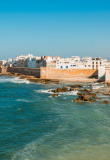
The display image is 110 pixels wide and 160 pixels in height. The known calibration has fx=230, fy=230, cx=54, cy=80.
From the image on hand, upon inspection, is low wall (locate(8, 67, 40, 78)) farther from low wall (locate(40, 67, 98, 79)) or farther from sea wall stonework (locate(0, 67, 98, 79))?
low wall (locate(40, 67, 98, 79))

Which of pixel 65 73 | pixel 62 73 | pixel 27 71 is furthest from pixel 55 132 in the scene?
pixel 27 71

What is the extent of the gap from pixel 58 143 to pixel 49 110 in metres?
9.01

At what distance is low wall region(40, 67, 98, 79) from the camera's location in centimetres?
6141

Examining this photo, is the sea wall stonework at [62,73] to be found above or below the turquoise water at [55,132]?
above

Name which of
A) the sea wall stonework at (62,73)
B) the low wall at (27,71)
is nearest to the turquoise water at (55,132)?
the sea wall stonework at (62,73)

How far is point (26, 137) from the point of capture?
16844 millimetres

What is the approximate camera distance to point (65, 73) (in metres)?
61.9

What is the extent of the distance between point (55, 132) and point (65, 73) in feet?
146

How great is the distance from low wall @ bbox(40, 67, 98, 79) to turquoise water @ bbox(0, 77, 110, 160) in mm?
34476

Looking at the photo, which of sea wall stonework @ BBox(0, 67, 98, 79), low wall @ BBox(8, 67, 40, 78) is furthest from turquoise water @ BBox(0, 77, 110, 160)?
low wall @ BBox(8, 67, 40, 78)

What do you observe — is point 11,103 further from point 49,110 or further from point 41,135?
point 41,135

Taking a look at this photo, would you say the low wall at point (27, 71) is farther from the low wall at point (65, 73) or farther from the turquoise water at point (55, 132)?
the turquoise water at point (55, 132)

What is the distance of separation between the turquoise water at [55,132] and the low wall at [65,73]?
34476 mm

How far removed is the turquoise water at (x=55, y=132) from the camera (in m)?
14.3
